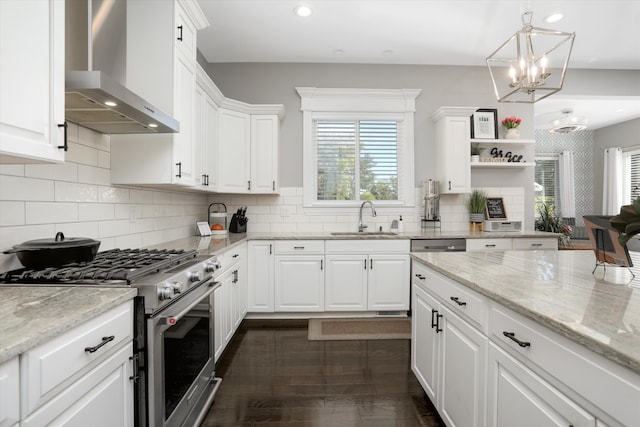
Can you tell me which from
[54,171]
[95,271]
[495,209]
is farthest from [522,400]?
[495,209]

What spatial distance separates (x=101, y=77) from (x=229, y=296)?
5.98 ft

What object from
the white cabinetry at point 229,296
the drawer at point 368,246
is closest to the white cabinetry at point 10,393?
the white cabinetry at point 229,296

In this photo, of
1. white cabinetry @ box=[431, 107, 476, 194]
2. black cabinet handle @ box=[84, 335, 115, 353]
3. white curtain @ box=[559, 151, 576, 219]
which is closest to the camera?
black cabinet handle @ box=[84, 335, 115, 353]

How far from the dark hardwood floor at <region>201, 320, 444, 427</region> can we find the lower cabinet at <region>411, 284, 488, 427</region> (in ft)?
0.93

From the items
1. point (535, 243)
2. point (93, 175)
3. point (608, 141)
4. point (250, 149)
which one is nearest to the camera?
point (93, 175)

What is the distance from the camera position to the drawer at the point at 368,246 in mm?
3350

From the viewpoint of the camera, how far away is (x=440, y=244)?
11.1 feet

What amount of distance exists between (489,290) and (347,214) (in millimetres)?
2851

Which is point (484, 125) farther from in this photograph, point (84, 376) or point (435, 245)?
point (84, 376)

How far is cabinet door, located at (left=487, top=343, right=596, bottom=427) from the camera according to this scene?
838mm

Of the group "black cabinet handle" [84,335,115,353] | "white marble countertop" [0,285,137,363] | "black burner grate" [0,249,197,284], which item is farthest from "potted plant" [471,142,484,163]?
"black cabinet handle" [84,335,115,353]

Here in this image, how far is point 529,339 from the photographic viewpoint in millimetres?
986

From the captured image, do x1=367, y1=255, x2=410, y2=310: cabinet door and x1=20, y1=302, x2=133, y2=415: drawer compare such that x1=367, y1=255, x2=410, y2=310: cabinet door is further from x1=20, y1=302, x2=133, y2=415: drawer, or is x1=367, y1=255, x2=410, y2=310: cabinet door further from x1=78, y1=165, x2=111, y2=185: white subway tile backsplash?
x1=20, y1=302, x2=133, y2=415: drawer

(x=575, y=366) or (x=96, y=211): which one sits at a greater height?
(x=96, y=211)
